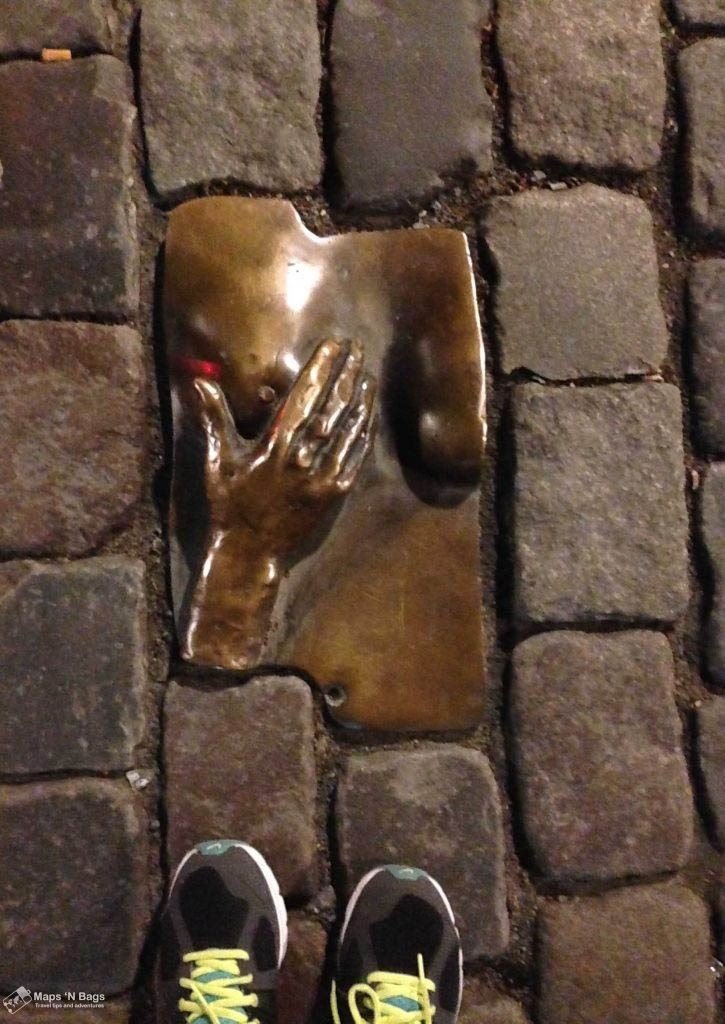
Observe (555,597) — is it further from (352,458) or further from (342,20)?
(342,20)

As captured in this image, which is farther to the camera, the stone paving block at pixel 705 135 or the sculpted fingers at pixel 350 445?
the stone paving block at pixel 705 135

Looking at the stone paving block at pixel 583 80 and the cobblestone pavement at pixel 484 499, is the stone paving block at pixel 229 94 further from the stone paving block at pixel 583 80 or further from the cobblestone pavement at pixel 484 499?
the stone paving block at pixel 583 80

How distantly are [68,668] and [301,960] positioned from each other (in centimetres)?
52

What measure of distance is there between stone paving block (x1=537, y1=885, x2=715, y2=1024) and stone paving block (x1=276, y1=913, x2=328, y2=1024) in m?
0.31

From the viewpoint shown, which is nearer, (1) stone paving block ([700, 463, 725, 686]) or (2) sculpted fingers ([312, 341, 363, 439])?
(2) sculpted fingers ([312, 341, 363, 439])

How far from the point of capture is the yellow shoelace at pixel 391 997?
118 centimetres

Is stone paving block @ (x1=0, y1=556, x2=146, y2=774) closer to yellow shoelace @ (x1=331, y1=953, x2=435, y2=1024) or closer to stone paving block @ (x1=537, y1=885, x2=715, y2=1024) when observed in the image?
yellow shoelace @ (x1=331, y1=953, x2=435, y2=1024)

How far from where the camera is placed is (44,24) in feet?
3.95

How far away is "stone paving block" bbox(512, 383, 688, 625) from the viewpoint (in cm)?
122

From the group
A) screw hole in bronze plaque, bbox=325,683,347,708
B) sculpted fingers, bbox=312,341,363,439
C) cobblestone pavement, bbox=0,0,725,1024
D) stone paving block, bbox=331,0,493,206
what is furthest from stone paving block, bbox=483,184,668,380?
screw hole in bronze plaque, bbox=325,683,347,708

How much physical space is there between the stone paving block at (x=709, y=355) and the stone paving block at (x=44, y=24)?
3.04ft

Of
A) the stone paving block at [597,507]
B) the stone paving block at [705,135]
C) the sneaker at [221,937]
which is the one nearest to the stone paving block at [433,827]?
the sneaker at [221,937]

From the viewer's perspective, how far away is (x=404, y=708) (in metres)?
1.21

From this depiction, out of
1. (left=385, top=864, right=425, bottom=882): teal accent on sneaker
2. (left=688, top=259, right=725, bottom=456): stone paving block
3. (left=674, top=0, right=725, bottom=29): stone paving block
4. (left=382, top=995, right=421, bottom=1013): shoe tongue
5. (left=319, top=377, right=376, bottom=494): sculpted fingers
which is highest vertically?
(left=674, top=0, right=725, bottom=29): stone paving block
